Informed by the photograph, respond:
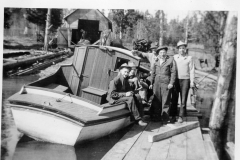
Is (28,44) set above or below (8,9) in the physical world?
below

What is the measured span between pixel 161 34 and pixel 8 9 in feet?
7.18

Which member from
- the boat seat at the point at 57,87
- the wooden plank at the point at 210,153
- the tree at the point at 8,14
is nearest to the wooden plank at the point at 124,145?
the wooden plank at the point at 210,153

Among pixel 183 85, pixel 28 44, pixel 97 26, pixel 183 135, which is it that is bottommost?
pixel 183 135

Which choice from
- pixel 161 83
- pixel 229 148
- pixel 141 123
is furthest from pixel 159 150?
pixel 229 148

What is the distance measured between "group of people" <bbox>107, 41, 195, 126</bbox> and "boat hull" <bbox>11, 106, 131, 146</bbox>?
0.96ft

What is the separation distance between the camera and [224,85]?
380 cm

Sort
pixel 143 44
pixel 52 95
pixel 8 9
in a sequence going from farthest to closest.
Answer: pixel 143 44, pixel 52 95, pixel 8 9

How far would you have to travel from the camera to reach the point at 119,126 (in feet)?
11.0

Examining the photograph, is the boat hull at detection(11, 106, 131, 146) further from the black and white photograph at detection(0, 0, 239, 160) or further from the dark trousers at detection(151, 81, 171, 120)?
the dark trousers at detection(151, 81, 171, 120)

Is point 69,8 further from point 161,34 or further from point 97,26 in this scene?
point 161,34

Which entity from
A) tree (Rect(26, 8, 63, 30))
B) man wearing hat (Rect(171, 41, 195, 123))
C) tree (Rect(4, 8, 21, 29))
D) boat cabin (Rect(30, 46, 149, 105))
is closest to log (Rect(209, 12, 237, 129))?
man wearing hat (Rect(171, 41, 195, 123))

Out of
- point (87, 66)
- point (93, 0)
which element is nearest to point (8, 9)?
point (93, 0)

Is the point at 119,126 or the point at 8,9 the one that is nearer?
the point at 8,9

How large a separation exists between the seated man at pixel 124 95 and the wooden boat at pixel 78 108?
10cm
